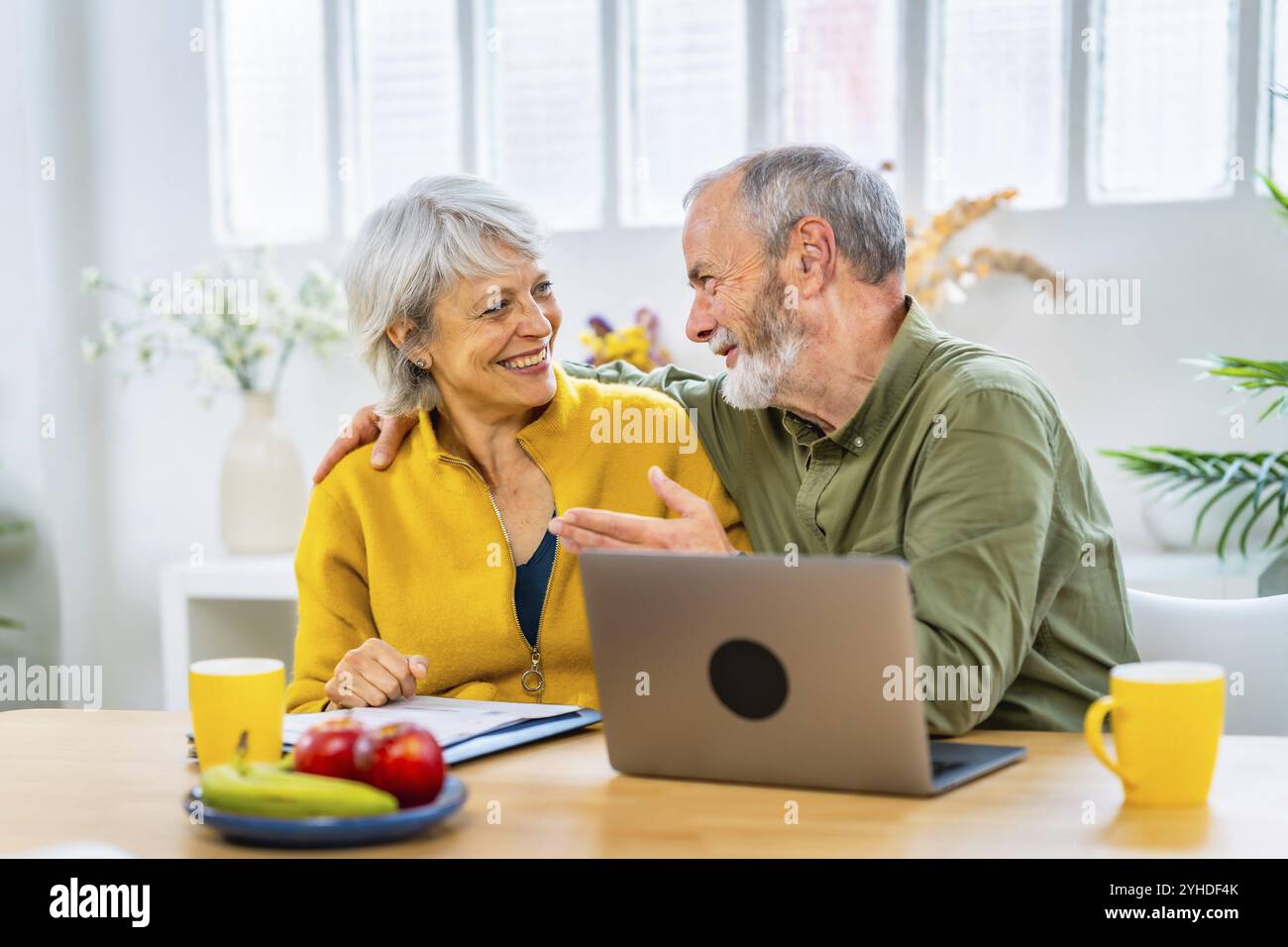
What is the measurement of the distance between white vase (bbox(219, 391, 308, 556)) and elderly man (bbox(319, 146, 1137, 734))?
1777mm

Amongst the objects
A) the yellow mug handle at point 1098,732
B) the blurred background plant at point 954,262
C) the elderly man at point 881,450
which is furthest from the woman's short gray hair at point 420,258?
the blurred background plant at point 954,262

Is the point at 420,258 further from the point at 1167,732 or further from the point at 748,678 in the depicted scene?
the point at 1167,732

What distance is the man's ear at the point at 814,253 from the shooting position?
6.45 feet

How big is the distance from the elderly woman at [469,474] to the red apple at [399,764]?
2.37ft

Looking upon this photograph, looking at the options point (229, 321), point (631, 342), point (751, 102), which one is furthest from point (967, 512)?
point (229, 321)

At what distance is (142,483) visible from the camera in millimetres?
4426

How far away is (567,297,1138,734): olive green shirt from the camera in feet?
5.08

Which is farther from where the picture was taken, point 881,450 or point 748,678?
point 881,450

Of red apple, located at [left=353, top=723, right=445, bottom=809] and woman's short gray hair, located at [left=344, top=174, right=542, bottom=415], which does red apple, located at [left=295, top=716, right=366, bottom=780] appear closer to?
red apple, located at [left=353, top=723, right=445, bottom=809]

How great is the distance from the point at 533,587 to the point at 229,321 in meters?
2.20

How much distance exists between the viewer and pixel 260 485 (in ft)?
12.7

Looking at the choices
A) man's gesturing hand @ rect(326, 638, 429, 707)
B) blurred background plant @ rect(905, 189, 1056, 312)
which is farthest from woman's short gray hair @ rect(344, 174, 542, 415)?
blurred background plant @ rect(905, 189, 1056, 312)
